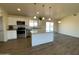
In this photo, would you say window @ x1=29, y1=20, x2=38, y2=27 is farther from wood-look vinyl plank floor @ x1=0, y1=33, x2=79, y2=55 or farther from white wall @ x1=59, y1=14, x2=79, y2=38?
wood-look vinyl plank floor @ x1=0, y1=33, x2=79, y2=55

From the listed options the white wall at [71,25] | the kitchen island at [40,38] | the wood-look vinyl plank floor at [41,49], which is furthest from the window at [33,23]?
the wood-look vinyl plank floor at [41,49]

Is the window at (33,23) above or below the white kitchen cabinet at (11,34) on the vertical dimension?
above

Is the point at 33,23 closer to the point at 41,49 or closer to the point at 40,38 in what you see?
the point at 40,38

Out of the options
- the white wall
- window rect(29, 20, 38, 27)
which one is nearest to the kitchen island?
window rect(29, 20, 38, 27)

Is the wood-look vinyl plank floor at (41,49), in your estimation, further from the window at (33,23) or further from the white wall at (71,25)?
the window at (33,23)

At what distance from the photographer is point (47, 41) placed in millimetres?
6742

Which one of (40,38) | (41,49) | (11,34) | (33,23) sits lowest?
(41,49)

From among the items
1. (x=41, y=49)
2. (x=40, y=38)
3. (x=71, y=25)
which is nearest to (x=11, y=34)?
(x=40, y=38)

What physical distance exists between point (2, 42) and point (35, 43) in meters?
2.38

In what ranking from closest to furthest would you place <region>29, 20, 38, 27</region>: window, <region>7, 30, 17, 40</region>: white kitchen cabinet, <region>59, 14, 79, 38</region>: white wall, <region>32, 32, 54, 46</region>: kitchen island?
<region>32, 32, 54, 46</region>: kitchen island → <region>7, 30, 17, 40</region>: white kitchen cabinet → <region>59, 14, 79, 38</region>: white wall → <region>29, 20, 38, 27</region>: window

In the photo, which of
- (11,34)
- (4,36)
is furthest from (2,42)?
(11,34)

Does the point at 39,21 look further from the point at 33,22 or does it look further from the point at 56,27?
the point at 56,27

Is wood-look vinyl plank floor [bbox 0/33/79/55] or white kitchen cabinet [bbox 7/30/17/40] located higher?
white kitchen cabinet [bbox 7/30/17/40]
